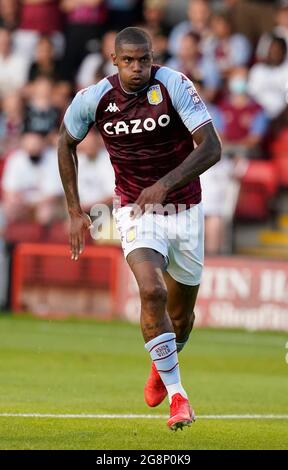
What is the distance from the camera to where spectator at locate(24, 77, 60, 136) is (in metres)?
21.1

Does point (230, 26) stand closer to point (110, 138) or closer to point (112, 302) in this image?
point (112, 302)

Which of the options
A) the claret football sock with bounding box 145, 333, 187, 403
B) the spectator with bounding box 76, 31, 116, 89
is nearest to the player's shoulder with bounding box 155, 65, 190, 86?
the claret football sock with bounding box 145, 333, 187, 403

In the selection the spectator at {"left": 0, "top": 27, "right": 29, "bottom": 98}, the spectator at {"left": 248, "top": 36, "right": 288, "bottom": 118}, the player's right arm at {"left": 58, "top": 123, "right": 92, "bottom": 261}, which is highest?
the spectator at {"left": 0, "top": 27, "right": 29, "bottom": 98}

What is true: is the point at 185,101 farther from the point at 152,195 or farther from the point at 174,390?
the point at 174,390

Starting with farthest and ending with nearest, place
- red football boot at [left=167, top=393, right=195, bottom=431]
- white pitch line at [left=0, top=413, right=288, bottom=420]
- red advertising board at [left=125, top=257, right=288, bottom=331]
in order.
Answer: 1. red advertising board at [left=125, top=257, right=288, bottom=331]
2. white pitch line at [left=0, top=413, right=288, bottom=420]
3. red football boot at [left=167, top=393, right=195, bottom=431]

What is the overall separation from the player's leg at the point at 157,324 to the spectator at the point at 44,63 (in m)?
13.7

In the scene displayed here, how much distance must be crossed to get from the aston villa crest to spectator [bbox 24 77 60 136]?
12040mm

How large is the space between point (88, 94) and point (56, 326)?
905cm

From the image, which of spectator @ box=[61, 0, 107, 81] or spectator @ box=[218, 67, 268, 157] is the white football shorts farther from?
spectator @ box=[61, 0, 107, 81]

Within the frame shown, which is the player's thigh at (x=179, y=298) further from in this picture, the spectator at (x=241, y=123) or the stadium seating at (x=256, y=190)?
the spectator at (x=241, y=123)

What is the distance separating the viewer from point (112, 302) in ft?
62.1

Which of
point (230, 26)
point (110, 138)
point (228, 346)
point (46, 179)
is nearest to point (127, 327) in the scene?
point (228, 346)

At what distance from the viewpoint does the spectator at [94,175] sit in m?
19.7

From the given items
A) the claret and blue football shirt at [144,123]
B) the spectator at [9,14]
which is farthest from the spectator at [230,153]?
the claret and blue football shirt at [144,123]
